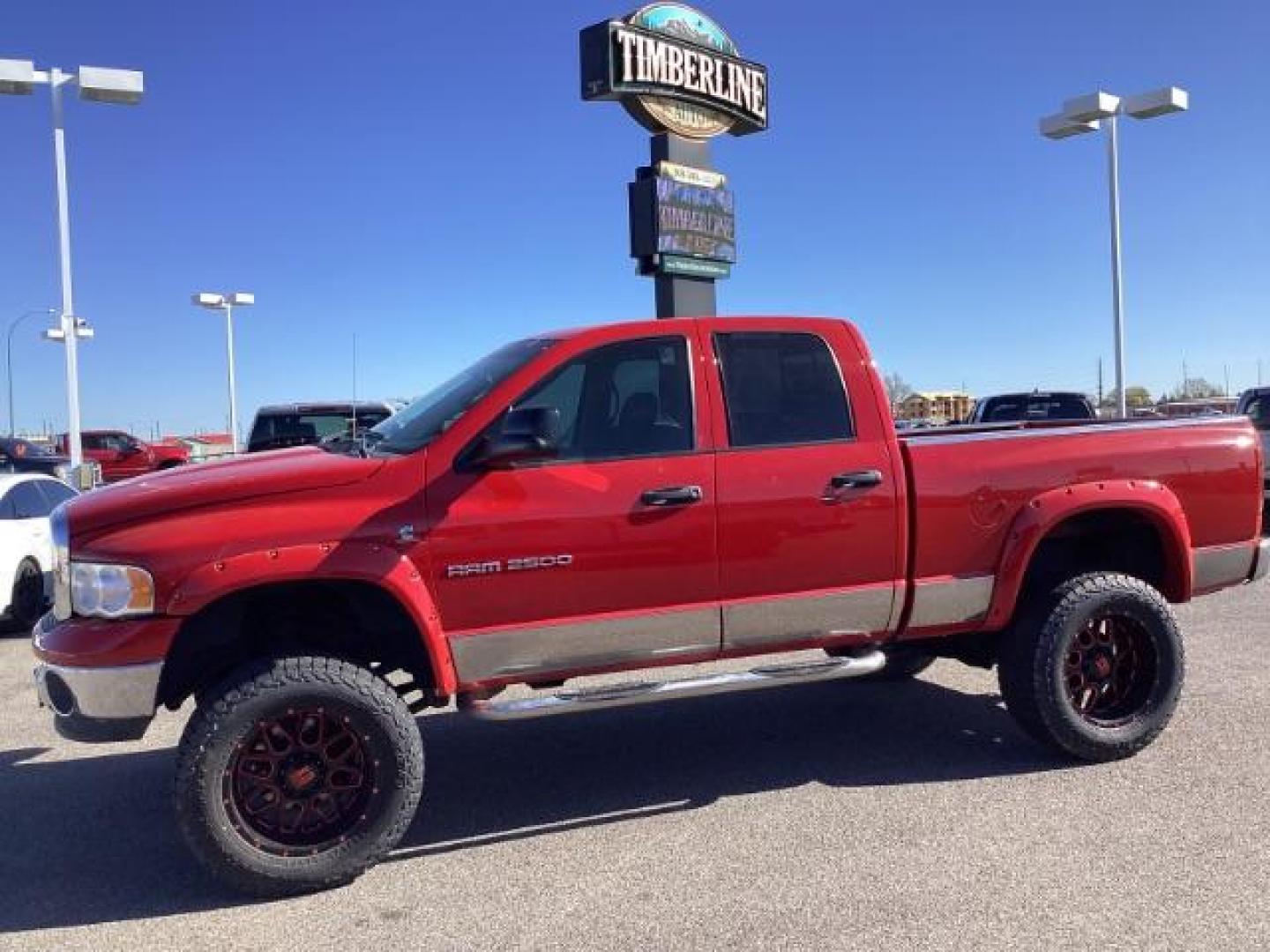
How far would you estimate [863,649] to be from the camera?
5.17 metres

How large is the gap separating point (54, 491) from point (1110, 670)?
32.6ft

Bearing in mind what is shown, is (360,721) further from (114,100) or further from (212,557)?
(114,100)

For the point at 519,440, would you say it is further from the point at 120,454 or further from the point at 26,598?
the point at 120,454

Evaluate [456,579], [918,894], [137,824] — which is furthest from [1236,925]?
[137,824]

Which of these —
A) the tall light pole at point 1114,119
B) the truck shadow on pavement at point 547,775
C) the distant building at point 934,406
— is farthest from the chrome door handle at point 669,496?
the distant building at point 934,406

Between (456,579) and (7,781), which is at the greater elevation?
(456,579)

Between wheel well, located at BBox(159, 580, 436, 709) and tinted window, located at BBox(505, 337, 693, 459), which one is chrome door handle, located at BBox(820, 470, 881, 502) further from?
wheel well, located at BBox(159, 580, 436, 709)

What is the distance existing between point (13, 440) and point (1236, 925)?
79.6ft

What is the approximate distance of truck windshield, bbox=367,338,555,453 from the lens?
15.0 feet

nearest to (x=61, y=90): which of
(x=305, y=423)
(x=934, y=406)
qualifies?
(x=305, y=423)

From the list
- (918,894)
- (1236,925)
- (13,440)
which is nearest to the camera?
(1236,925)

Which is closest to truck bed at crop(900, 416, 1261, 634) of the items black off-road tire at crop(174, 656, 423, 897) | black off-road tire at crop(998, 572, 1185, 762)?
black off-road tire at crop(998, 572, 1185, 762)

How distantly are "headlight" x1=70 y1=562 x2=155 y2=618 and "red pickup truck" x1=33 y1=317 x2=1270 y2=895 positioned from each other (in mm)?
10

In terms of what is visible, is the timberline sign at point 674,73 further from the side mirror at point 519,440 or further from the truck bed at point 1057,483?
the side mirror at point 519,440
